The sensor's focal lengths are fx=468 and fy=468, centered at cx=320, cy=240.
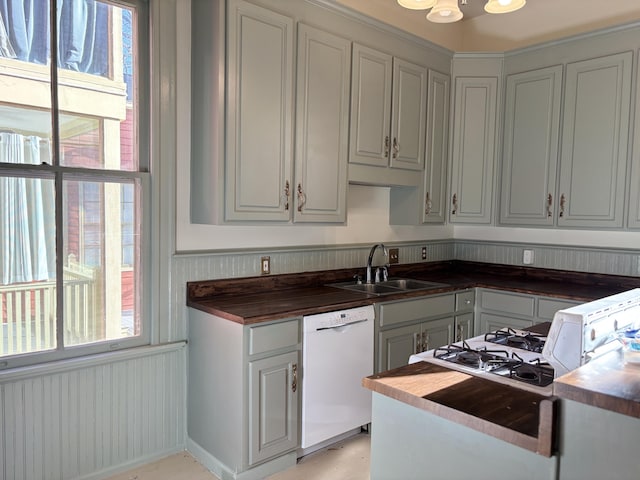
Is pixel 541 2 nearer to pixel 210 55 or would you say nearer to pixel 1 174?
pixel 210 55

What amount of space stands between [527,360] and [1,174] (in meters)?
2.34

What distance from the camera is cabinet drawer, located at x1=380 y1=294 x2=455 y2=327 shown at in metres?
2.89

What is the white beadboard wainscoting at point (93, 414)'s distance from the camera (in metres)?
2.17

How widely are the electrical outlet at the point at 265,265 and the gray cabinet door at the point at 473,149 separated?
1.68m

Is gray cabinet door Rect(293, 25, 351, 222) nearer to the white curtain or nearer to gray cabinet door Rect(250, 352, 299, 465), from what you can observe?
gray cabinet door Rect(250, 352, 299, 465)

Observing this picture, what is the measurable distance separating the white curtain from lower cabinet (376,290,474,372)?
181 cm

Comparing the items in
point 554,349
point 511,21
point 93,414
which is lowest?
point 93,414

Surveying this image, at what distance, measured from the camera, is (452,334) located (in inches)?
133

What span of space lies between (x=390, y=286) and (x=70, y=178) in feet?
7.36

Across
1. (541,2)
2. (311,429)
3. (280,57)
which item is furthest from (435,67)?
(311,429)

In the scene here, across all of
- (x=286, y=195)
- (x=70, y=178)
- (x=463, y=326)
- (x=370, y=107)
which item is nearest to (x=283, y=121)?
(x=286, y=195)

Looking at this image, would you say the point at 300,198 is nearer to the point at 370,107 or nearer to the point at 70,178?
the point at 370,107

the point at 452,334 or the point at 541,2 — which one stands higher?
the point at 541,2

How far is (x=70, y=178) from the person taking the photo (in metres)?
2.29
